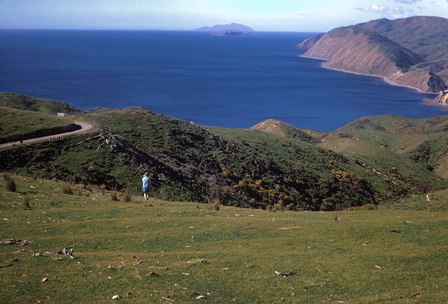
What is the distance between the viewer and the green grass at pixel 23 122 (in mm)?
46787

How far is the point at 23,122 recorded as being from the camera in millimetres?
50000

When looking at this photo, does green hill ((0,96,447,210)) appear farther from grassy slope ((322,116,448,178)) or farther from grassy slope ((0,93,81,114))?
grassy slope ((322,116,448,178))

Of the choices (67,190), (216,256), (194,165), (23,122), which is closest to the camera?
(216,256)

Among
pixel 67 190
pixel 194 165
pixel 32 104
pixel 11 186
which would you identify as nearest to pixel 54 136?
pixel 194 165

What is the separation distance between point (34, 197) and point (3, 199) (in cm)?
176

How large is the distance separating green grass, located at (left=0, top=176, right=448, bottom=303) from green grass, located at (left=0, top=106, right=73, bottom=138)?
25012 mm

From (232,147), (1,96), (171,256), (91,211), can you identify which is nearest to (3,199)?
(91,211)

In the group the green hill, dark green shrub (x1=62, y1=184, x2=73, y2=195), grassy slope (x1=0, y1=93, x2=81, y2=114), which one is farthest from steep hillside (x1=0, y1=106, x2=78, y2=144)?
grassy slope (x1=0, y1=93, x2=81, y2=114)

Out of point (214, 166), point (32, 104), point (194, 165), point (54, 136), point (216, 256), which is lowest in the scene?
point (214, 166)

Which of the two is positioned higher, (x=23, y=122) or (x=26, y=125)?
(x=23, y=122)

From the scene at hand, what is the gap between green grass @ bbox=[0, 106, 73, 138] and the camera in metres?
46.8

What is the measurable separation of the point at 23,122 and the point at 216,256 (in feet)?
135

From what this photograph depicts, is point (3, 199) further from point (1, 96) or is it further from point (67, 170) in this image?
point (1, 96)

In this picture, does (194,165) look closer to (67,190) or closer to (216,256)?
(67,190)
